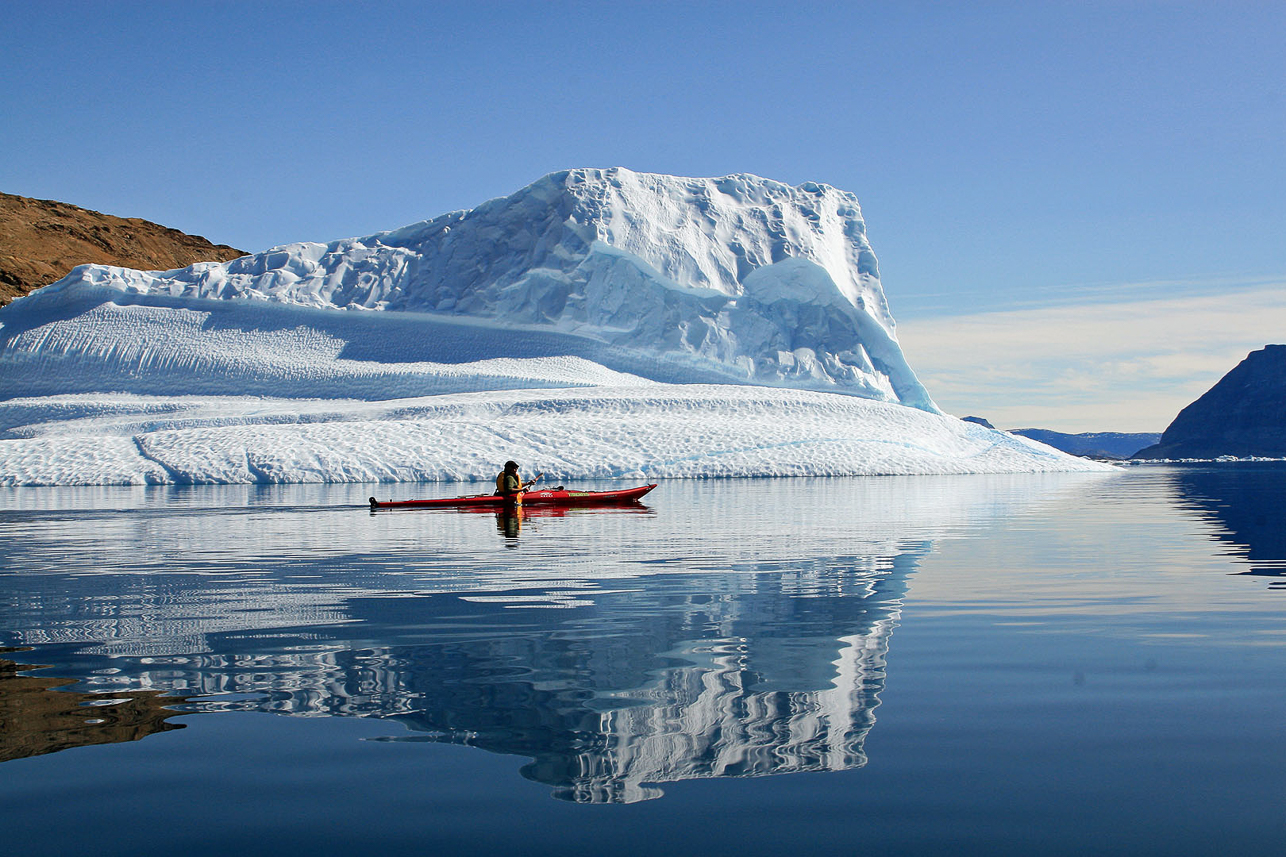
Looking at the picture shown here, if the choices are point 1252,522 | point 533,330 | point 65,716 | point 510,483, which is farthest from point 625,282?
point 65,716

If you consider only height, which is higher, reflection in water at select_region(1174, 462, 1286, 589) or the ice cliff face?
the ice cliff face

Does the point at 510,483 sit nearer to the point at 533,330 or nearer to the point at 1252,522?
the point at 1252,522

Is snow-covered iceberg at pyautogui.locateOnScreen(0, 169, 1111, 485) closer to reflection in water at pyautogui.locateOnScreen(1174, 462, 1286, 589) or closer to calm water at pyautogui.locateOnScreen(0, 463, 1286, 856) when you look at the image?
reflection in water at pyautogui.locateOnScreen(1174, 462, 1286, 589)

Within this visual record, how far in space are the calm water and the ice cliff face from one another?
111 ft

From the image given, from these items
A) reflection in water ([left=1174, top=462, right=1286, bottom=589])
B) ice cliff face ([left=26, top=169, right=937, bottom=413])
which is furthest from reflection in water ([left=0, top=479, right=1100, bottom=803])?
ice cliff face ([left=26, top=169, right=937, bottom=413])

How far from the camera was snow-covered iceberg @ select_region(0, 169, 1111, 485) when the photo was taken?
1416 inches

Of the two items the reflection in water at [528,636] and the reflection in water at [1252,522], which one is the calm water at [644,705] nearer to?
the reflection in water at [528,636]

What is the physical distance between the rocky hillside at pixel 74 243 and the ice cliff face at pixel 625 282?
7702 centimetres

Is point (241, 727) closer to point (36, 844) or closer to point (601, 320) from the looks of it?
point (36, 844)

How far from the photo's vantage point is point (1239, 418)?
181500 mm

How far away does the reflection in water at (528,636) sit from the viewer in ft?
13.1

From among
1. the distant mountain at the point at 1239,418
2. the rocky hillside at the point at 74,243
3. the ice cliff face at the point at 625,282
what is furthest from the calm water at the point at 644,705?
the distant mountain at the point at 1239,418

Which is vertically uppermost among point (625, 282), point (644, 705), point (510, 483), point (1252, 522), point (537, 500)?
point (625, 282)

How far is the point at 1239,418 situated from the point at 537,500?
19335cm
